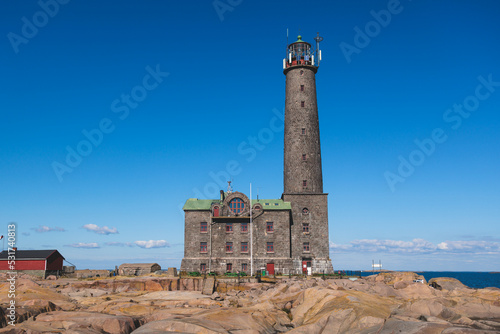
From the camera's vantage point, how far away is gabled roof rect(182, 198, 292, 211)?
2105 inches

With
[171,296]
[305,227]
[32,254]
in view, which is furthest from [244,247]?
Answer: [32,254]

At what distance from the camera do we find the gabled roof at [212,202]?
53469mm

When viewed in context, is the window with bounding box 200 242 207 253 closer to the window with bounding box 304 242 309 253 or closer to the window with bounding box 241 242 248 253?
the window with bounding box 241 242 248 253

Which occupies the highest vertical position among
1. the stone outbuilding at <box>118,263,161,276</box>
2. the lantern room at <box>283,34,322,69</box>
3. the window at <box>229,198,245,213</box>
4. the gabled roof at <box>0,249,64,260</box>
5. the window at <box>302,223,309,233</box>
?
the lantern room at <box>283,34,322,69</box>

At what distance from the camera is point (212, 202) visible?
54500 millimetres

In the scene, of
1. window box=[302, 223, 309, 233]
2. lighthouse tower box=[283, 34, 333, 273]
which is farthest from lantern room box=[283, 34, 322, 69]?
window box=[302, 223, 309, 233]

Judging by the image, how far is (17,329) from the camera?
67.7 feet

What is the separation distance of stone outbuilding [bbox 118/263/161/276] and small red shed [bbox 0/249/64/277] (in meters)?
7.67

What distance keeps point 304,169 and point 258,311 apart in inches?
1181

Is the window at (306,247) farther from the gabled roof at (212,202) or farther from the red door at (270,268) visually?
the gabled roof at (212,202)

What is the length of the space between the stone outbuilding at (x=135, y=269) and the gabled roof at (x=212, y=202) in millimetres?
8944

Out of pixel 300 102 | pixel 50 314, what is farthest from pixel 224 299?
pixel 300 102

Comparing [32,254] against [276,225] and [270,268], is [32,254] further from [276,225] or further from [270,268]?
[276,225]

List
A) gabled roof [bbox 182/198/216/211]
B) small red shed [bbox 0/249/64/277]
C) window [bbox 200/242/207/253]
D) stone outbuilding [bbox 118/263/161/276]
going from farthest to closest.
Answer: gabled roof [bbox 182/198/216/211], stone outbuilding [bbox 118/263/161/276], window [bbox 200/242/207/253], small red shed [bbox 0/249/64/277]
